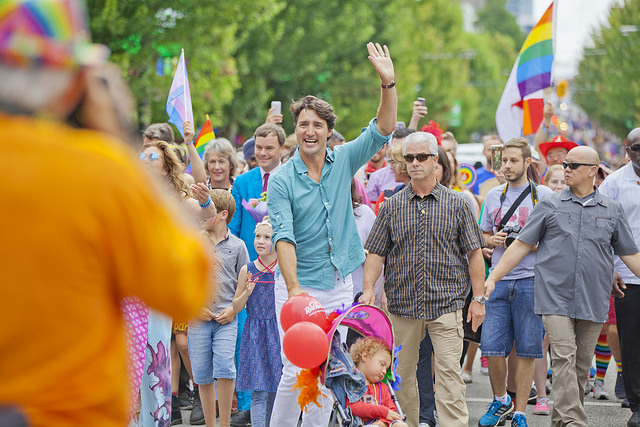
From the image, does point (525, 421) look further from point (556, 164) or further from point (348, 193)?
point (556, 164)

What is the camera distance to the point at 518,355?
716cm

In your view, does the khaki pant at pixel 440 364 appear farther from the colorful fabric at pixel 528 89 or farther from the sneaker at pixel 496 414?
the colorful fabric at pixel 528 89

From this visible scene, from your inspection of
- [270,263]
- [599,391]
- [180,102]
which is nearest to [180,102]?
[180,102]

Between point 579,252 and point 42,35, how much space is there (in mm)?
5478

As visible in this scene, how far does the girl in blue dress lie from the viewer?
258 inches

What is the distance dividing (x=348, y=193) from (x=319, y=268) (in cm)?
58

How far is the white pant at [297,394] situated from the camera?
18.2 ft

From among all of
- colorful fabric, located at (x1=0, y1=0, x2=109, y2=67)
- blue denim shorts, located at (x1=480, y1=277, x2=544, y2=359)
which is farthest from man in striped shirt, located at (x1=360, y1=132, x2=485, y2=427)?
colorful fabric, located at (x1=0, y1=0, x2=109, y2=67)

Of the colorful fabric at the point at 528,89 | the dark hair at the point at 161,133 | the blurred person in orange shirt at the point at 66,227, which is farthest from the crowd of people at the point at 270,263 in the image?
the colorful fabric at the point at 528,89

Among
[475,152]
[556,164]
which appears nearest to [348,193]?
[556,164]

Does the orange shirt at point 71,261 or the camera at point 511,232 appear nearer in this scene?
the orange shirt at point 71,261

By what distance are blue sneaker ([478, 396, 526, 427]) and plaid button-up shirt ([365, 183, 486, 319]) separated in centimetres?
149

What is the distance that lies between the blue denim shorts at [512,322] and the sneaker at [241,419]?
215cm

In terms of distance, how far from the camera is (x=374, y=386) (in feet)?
17.2
